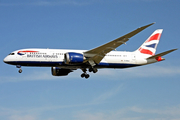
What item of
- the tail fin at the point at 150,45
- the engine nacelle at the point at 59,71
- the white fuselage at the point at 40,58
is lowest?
the engine nacelle at the point at 59,71

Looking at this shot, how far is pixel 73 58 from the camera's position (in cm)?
4434

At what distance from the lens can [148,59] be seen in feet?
166

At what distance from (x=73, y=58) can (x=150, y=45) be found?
15251mm

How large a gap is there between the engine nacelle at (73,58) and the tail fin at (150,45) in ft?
37.0

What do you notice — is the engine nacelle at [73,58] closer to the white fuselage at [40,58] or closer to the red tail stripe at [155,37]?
the white fuselage at [40,58]

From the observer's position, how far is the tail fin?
5194cm

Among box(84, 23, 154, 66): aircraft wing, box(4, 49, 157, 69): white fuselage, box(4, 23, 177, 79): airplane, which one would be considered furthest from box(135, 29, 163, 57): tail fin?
box(84, 23, 154, 66): aircraft wing

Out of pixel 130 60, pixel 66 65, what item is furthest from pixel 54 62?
pixel 130 60

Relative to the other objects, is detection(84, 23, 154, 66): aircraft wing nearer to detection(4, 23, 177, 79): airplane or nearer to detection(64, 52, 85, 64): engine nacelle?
detection(4, 23, 177, 79): airplane

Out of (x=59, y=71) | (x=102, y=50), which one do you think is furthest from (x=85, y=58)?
(x=59, y=71)

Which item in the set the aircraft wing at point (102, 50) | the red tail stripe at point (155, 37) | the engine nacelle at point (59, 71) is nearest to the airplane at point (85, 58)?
the aircraft wing at point (102, 50)

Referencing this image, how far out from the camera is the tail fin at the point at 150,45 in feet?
170

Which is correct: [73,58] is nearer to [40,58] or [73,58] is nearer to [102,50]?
[102,50]

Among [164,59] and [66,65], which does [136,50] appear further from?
[66,65]
